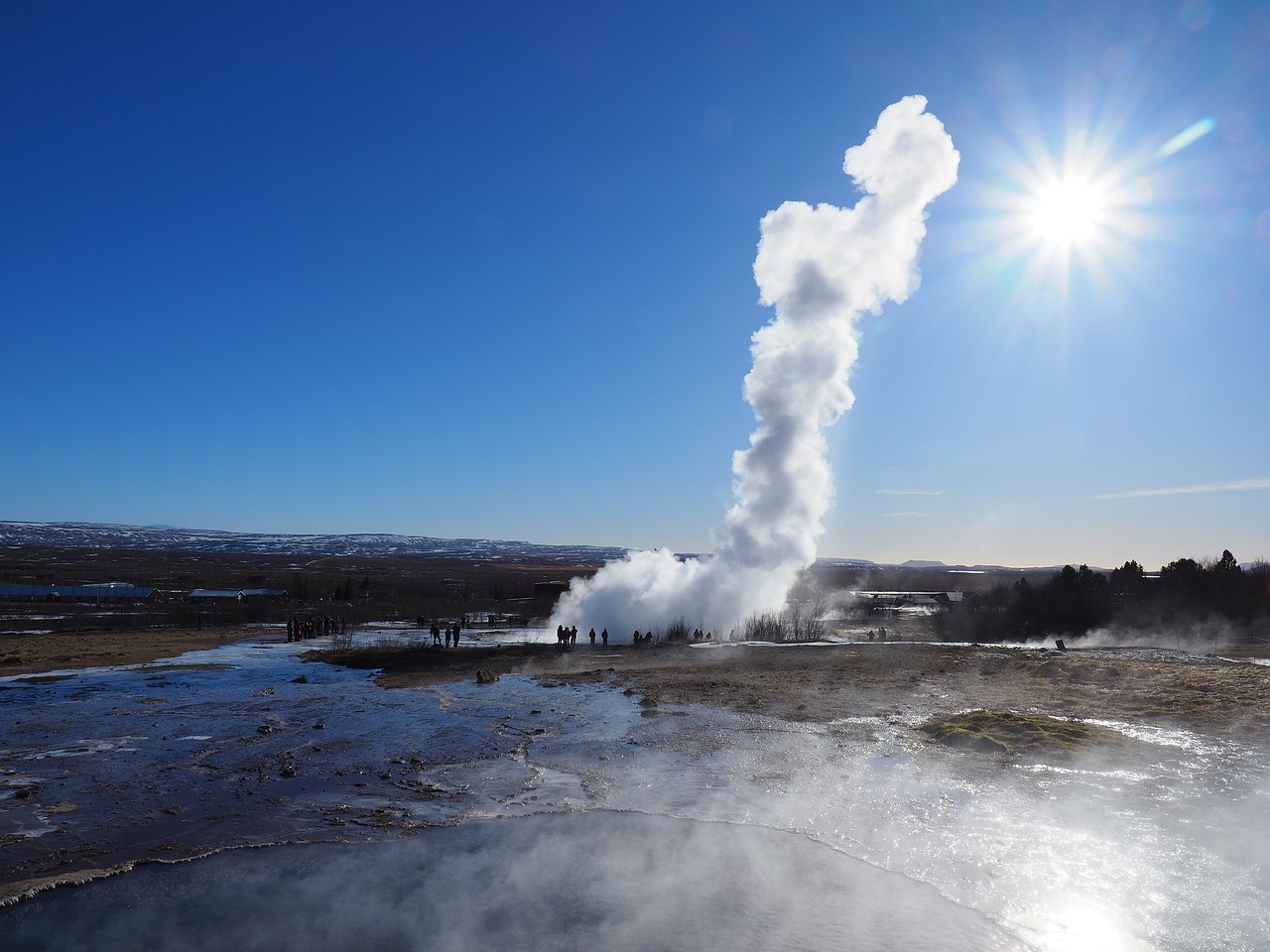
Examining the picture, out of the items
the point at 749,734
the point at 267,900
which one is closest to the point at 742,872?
the point at 267,900

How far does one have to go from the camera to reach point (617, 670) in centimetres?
2717

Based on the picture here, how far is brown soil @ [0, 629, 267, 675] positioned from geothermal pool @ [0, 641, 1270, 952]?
1553 centimetres

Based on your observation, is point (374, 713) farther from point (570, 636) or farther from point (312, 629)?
point (312, 629)

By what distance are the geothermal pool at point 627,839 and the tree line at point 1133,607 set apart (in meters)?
35.8

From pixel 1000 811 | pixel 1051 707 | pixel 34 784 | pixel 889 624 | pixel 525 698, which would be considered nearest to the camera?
pixel 1000 811

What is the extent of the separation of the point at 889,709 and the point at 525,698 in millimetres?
9746

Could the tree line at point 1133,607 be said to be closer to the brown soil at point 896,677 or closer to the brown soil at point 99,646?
the brown soil at point 896,677

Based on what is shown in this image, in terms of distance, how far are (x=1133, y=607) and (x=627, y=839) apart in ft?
165

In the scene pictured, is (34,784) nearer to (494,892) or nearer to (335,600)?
(494,892)

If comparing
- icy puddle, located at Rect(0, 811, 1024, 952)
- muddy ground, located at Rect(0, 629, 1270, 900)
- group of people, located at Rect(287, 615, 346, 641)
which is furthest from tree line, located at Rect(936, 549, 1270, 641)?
icy puddle, located at Rect(0, 811, 1024, 952)

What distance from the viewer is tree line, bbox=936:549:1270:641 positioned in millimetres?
46094

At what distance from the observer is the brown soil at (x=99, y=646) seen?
97.0 feet

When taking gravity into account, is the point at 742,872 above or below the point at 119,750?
above

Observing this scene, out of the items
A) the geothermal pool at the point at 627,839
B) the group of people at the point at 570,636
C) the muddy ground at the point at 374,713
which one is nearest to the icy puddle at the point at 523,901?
the geothermal pool at the point at 627,839
